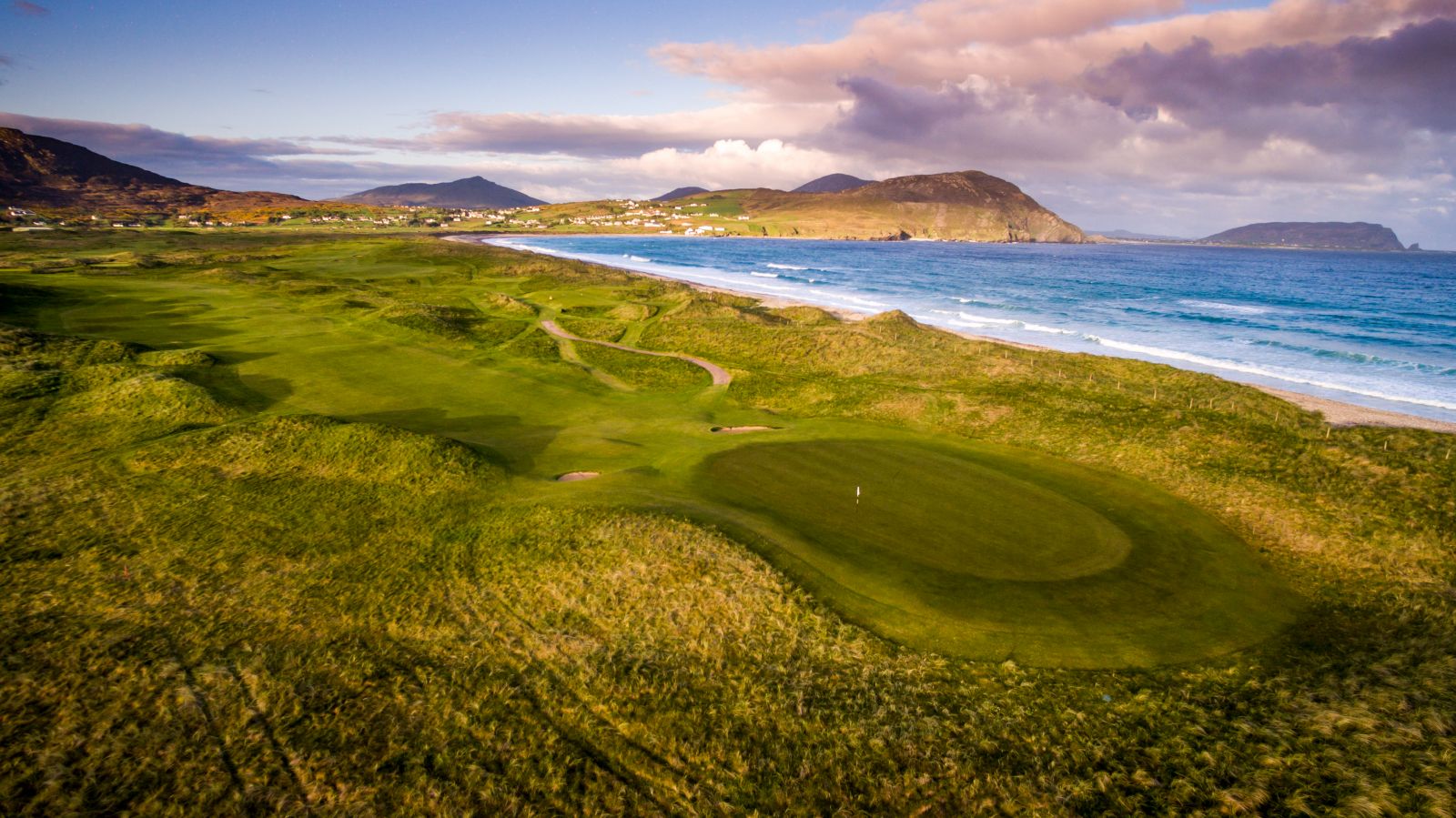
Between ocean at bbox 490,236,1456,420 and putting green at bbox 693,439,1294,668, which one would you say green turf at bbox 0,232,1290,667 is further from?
ocean at bbox 490,236,1456,420

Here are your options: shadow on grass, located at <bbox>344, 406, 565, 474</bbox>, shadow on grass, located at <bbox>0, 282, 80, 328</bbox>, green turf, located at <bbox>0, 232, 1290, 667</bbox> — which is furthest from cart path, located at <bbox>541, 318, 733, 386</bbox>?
shadow on grass, located at <bbox>0, 282, 80, 328</bbox>

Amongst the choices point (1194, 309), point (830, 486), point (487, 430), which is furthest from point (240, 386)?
point (1194, 309)

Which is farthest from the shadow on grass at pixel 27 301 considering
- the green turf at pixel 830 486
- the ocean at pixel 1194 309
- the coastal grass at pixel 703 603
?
the ocean at pixel 1194 309

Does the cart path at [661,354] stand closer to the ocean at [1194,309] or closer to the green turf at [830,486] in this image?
the green turf at [830,486]

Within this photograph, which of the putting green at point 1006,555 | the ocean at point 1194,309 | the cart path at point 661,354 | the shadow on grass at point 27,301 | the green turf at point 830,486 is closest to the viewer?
the putting green at point 1006,555

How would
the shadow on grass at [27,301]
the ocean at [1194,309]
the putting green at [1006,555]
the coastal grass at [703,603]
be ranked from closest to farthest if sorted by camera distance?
the coastal grass at [703,603], the putting green at [1006,555], the shadow on grass at [27,301], the ocean at [1194,309]

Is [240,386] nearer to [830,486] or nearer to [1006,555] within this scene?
[830,486]
